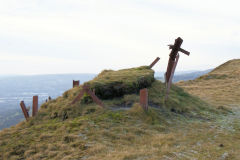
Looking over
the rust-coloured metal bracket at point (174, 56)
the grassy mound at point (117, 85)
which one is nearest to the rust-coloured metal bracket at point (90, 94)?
the grassy mound at point (117, 85)

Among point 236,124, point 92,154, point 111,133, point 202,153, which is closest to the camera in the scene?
point 92,154

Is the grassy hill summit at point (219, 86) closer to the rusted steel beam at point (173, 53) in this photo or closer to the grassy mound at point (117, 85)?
the rusted steel beam at point (173, 53)

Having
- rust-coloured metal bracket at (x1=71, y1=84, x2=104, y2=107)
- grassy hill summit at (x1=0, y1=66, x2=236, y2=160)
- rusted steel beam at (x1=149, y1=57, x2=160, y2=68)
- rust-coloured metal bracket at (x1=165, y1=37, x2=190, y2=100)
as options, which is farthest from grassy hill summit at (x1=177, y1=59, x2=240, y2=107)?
rust-coloured metal bracket at (x1=71, y1=84, x2=104, y2=107)

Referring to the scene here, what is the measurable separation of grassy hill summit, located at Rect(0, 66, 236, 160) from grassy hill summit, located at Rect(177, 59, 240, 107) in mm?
5917

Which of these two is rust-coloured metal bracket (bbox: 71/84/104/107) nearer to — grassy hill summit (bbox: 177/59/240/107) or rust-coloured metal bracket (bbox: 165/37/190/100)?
rust-coloured metal bracket (bbox: 165/37/190/100)

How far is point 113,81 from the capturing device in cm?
999

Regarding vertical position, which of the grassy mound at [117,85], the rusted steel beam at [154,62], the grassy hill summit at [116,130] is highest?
the rusted steel beam at [154,62]

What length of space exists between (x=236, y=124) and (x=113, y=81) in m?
5.84

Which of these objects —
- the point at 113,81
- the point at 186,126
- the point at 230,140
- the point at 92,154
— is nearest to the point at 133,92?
the point at 113,81

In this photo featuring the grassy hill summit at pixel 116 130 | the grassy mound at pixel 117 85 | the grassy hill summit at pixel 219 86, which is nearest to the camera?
the grassy hill summit at pixel 116 130

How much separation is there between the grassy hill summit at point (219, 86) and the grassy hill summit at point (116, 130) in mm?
5917

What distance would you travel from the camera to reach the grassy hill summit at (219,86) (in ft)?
54.1

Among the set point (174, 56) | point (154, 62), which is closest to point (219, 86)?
point (154, 62)

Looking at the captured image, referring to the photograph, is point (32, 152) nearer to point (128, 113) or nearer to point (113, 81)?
point (128, 113)
